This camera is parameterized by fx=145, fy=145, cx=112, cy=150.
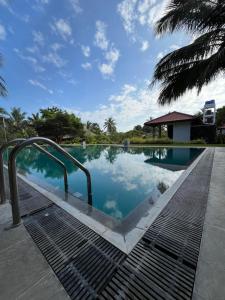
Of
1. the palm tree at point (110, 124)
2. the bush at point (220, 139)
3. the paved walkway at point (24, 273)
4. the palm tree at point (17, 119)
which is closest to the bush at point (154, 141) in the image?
the bush at point (220, 139)

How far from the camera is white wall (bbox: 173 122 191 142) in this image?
60.6ft

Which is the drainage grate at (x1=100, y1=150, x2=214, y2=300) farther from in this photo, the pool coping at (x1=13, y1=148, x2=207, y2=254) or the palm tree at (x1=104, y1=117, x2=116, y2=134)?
the palm tree at (x1=104, y1=117, x2=116, y2=134)

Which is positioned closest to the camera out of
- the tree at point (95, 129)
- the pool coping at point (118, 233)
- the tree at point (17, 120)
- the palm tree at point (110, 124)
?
the pool coping at point (118, 233)

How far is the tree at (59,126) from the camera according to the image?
25.8 meters

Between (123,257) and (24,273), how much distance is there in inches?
36.0

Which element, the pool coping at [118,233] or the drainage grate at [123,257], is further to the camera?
the pool coping at [118,233]

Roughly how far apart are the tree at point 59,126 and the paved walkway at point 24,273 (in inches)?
1024

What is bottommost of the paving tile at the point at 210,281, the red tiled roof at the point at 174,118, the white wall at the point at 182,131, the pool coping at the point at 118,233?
the pool coping at the point at 118,233

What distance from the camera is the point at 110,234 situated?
1.88 metres

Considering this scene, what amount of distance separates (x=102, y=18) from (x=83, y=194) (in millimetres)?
7786

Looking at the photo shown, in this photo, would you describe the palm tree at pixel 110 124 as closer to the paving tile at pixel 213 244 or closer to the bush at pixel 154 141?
the bush at pixel 154 141

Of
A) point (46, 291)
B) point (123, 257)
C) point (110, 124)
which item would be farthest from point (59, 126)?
point (46, 291)

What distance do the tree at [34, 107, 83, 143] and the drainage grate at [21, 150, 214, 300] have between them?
25.6m

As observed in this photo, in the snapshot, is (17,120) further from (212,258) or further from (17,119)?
(212,258)
